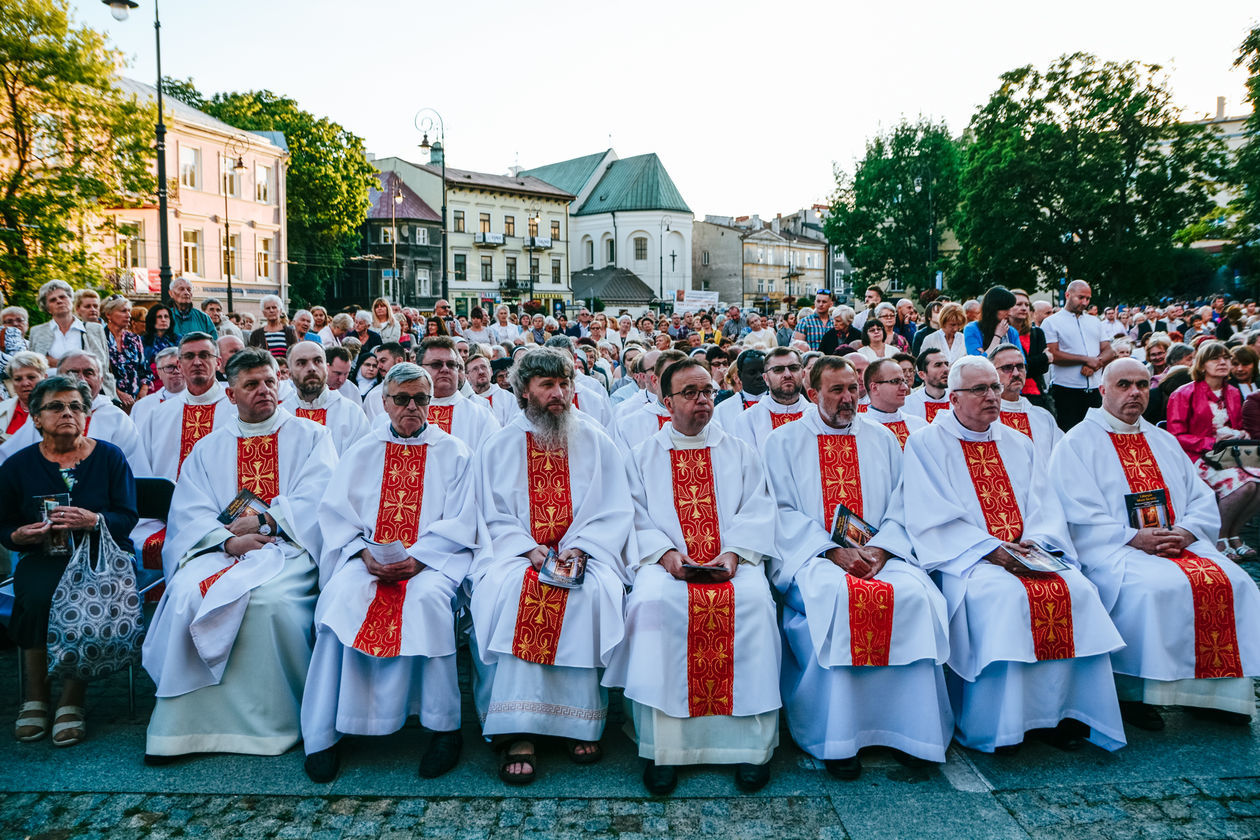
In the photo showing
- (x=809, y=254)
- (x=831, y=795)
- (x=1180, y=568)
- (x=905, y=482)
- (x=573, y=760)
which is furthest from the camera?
(x=809, y=254)

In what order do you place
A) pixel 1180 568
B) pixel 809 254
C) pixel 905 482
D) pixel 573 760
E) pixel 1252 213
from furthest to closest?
pixel 809 254
pixel 1252 213
pixel 905 482
pixel 1180 568
pixel 573 760

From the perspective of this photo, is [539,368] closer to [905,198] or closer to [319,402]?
[319,402]

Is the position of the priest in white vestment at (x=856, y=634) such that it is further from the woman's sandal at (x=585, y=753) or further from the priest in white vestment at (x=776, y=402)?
the priest in white vestment at (x=776, y=402)

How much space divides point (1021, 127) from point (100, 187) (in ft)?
97.0

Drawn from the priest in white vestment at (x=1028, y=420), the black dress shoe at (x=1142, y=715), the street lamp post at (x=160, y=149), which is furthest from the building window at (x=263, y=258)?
the black dress shoe at (x=1142, y=715)

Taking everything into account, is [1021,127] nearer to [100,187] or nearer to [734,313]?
[734,313]

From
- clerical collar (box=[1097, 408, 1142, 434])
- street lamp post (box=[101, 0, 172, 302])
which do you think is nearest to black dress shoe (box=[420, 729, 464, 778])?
clerical collar (box=[1097, 408, 1142, 434])

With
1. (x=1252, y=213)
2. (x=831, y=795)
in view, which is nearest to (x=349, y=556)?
(x=831, y=795)

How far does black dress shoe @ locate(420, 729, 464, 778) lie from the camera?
13.2ft

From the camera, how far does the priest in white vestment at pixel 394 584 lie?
4.15 metres

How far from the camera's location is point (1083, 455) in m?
5.02

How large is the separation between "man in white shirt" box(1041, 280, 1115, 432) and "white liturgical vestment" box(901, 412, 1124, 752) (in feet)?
15.1

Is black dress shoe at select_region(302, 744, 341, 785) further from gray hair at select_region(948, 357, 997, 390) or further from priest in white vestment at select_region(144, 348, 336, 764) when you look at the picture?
gray hair at select_region(948, 357, 997, 390)

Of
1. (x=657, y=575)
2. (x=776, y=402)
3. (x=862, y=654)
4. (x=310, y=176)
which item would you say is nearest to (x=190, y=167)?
(x=310, y=176)
